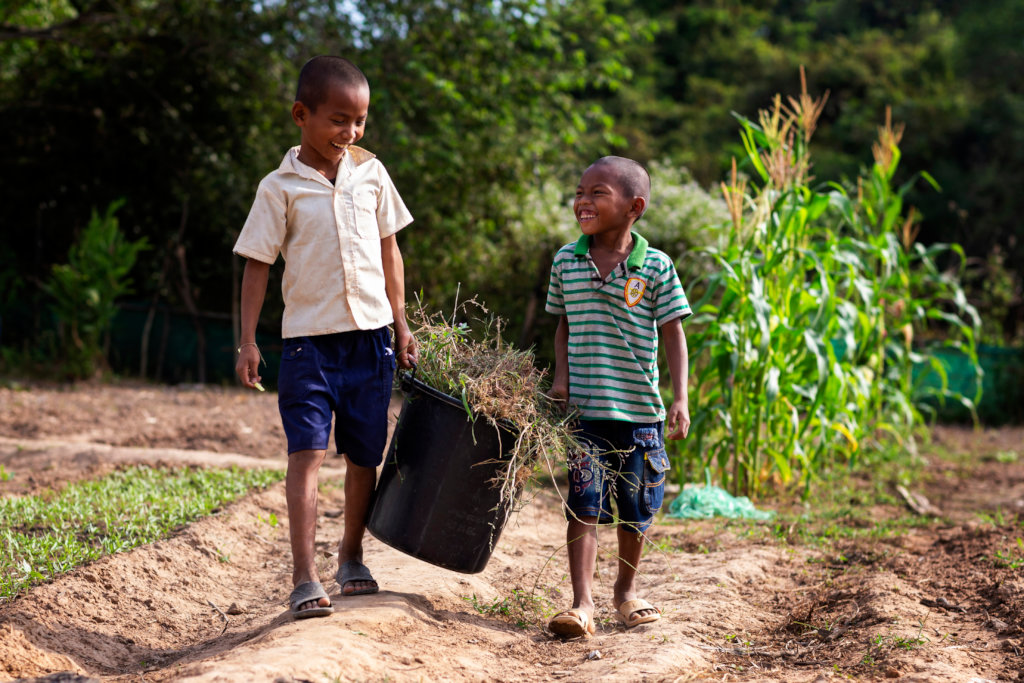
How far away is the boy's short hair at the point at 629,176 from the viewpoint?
2.95 m

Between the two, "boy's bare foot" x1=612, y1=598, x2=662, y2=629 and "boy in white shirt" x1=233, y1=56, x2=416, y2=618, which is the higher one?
"boy in white shirt" x1=233, y1=56, x2=416, y2=618

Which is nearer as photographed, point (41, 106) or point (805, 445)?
point (805, 445)

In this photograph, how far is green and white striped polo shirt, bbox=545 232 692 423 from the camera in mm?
2955

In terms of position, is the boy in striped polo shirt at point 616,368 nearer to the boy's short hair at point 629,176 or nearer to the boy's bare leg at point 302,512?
the boy's short hair at point 629,176

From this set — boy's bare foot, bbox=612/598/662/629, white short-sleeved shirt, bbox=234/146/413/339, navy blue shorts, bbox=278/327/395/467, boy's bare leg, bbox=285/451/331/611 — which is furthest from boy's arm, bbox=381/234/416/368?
boy's bare foot, bbox=612/598/662/629

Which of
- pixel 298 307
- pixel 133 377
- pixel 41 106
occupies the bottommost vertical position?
pixel 133 377

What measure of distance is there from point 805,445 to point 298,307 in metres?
3.54

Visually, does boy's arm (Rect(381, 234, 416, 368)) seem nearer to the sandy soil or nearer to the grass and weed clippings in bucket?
the grass and weed clippings in bucket

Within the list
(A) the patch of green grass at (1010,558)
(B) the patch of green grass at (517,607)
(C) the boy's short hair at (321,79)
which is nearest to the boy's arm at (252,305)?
(C) the boy's short hair at (321,79)

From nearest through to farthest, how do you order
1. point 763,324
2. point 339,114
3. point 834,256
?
point 339,114, point 763,324, point 834,256

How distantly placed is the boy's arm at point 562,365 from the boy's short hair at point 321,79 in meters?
→ 1.07

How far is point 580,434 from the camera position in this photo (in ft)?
9.84

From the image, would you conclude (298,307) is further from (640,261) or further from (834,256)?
(834,256)

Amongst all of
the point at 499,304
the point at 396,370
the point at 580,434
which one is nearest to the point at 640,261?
the point at 580,434
